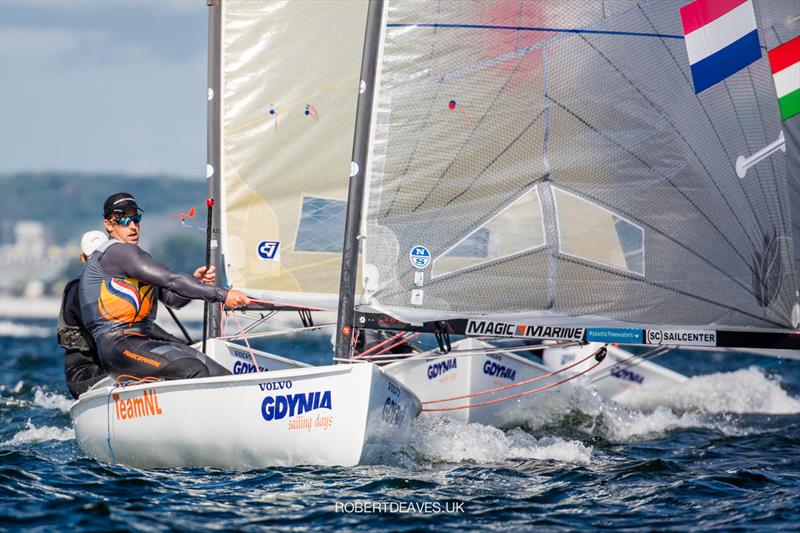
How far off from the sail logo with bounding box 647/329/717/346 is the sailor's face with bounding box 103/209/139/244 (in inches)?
130

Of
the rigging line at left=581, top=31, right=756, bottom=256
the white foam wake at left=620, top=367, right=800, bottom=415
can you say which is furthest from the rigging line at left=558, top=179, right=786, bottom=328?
the white foam wake at left=620, top=367, right=800, bottom=415

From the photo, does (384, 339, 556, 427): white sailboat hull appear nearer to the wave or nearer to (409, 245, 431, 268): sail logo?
the wave

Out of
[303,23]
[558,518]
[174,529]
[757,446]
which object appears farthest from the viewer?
[303,23]

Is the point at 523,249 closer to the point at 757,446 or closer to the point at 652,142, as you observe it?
the point at 652,142

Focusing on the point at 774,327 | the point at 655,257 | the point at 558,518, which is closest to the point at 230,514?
the point at 558,518

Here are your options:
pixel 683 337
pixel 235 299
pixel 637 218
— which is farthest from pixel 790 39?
pixel 235 299

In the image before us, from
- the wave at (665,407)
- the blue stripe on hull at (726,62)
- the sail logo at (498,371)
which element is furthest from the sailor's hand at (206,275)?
the wave at (665,407)

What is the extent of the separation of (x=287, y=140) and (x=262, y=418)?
12.0 ft

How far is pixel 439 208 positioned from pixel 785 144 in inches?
98.8

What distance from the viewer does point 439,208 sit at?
659 centimetres

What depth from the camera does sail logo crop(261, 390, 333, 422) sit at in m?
5.94

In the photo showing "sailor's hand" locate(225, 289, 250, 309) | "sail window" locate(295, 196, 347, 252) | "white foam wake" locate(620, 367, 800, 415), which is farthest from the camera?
"white foam wake" locate(620, 367, 800, 415)

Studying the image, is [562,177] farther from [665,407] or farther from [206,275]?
[665,407]

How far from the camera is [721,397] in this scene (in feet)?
37.4
